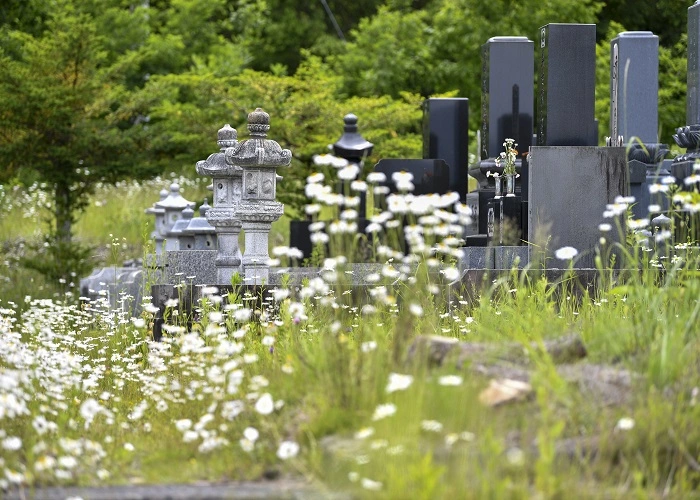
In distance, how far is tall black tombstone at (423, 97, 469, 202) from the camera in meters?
13.4

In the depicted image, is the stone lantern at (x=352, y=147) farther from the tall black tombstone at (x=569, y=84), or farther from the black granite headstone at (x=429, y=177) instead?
the tall black tombstone at (x=569, y=84)

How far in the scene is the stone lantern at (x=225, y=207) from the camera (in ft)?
33.3

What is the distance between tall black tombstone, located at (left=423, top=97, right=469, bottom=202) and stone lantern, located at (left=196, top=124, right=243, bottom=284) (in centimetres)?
329

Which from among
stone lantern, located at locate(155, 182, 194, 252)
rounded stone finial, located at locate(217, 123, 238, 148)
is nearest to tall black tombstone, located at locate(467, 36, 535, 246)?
rounded stone finial, located at locate(217, 123, 238, 148)

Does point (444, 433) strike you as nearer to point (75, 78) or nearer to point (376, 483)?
point (376, 483)

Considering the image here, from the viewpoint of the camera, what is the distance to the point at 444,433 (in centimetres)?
352

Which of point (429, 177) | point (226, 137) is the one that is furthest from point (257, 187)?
point (429, 177)

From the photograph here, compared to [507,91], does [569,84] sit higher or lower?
lower

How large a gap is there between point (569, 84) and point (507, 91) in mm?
2596

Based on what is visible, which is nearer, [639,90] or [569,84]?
[569,84]

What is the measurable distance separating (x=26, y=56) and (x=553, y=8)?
11.9 meters

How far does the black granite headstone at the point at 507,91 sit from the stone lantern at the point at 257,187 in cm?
378

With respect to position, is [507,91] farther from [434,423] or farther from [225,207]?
[434,423]

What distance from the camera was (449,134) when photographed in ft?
44.4
